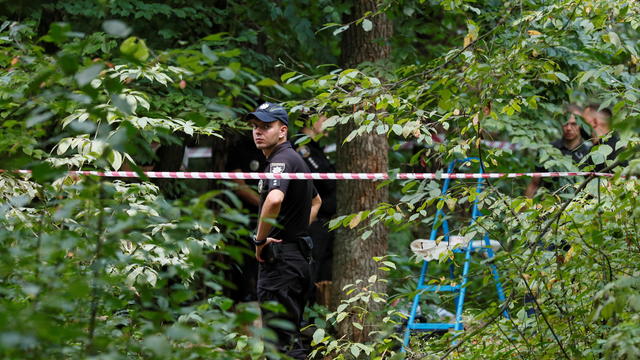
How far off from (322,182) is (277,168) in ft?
8.60

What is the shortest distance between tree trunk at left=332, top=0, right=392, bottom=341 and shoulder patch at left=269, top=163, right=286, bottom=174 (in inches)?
72.9

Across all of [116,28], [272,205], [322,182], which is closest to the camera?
[116,28]

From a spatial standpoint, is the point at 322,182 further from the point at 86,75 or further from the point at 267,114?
the point at 86,75

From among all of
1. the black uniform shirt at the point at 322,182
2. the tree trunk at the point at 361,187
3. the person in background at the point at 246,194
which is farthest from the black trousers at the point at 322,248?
the person in background at the point at 246,194

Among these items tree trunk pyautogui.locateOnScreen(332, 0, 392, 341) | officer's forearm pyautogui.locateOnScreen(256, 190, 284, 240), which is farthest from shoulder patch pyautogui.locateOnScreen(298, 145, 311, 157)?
officer's forearm pyautogui.locateOnScreen(256, 190, 284, 240)

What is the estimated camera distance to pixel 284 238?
16.7ft

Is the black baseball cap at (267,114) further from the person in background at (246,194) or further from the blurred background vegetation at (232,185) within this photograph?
the person in background at (246,194)

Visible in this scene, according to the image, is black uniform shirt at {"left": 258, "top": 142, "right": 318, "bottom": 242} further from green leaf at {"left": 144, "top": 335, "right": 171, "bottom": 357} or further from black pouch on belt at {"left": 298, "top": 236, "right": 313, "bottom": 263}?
green leaf at {"left": 144, "top": 335, "right": 171, "bottom": 357}

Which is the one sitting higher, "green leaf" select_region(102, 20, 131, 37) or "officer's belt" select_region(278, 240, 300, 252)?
"green leaf" select_region(102, 20, 131, 37)

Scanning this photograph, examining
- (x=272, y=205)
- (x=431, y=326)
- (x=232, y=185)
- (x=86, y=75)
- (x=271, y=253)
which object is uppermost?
(x=86, y=75)

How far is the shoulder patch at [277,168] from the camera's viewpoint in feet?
16.5

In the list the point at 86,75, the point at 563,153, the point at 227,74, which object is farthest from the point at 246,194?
the point at 86,75

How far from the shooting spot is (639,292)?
9.33 ft

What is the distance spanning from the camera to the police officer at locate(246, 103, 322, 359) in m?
5.04
